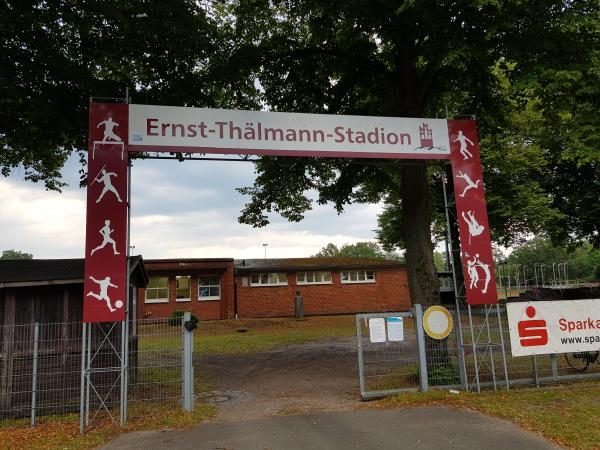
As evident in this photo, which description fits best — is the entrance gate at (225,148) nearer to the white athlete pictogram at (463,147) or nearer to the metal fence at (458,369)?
the white athlete pictogram at (463,147)

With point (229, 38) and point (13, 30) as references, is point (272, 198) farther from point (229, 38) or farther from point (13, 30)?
point (13, 30)

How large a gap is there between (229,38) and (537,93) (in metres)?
8.61

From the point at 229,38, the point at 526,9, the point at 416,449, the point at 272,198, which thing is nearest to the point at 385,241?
the point at 272,198

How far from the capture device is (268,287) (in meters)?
29.2

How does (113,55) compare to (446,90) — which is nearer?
(113,55)

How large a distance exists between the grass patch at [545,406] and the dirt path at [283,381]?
1420 mm

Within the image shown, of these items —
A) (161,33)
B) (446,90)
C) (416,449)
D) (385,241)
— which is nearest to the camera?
(416,449)

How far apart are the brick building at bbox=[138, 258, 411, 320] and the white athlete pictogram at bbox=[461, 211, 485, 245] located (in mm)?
20218

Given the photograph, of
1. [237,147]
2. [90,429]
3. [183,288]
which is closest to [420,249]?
[237,147]

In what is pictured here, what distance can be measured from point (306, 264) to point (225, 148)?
22.2m

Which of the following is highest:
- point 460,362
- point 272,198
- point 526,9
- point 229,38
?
point 229,38

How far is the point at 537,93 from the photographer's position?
10.1 metres

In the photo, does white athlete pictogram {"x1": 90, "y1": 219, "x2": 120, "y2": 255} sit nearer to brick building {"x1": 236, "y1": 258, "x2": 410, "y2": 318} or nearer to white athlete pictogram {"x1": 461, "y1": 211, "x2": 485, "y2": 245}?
white athlete pictogram {"x1": 461, "y1": 211, "x2": 485, "y2": 245}

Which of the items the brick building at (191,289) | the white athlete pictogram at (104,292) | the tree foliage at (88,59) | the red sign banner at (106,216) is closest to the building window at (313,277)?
the brick building at (191,289)
